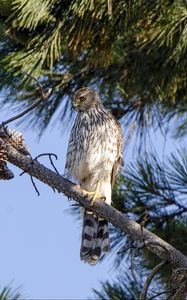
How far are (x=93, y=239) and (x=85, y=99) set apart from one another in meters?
0.76

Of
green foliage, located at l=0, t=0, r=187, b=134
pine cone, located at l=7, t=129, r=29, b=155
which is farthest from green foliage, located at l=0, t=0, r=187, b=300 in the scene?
pine cone, located at l=7, t=129, r=29, b=155

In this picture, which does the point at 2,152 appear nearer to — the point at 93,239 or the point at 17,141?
the point at 17,141

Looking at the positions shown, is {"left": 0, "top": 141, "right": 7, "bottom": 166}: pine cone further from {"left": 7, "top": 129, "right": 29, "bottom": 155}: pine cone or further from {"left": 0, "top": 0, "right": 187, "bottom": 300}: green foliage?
{"left": 0, "top": 0, "right": 187, "bottom": 300}: green foliage

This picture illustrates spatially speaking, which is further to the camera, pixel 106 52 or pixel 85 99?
pixel 85 99

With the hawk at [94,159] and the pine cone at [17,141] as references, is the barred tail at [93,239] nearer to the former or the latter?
the hawk at [94,159]

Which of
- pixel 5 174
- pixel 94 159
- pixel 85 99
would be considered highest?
pixel 85 99

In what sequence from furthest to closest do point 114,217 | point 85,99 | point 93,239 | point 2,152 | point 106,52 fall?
point 85,99, point 106,52, point 93,239, point 114,217, point 2,152

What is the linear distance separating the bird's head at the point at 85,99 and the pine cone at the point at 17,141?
168 centimetres

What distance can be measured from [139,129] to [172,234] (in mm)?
910

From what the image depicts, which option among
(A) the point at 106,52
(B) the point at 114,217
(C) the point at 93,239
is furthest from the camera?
(A) the point at 106,52

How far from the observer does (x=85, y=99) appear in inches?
190

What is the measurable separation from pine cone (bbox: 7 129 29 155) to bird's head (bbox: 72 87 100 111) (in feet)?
5.50

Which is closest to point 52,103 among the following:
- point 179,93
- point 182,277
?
point 179,93

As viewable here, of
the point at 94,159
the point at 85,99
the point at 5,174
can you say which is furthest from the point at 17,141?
the point at 85,99
